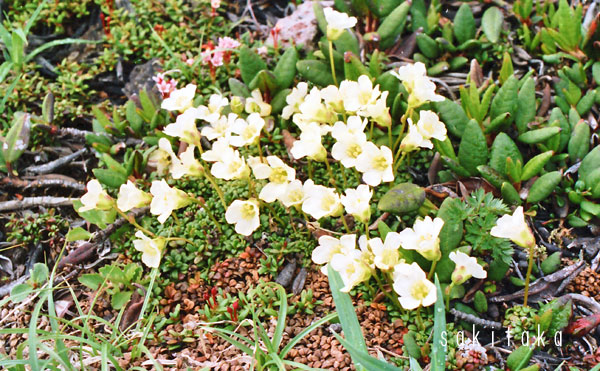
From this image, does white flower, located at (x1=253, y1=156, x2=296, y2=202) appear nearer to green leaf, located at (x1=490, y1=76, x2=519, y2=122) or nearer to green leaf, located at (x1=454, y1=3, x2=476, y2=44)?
green leaf, located at (x1=490, y1=76, x2=519, y2=122)

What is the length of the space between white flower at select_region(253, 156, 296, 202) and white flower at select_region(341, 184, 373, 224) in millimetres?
259

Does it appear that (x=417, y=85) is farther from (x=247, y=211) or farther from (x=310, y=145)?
(x=247, y=211)

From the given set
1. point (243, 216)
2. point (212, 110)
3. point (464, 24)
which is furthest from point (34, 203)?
point (464, 24)

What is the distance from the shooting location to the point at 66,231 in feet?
8.73

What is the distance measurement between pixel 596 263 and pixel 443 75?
3.86ft

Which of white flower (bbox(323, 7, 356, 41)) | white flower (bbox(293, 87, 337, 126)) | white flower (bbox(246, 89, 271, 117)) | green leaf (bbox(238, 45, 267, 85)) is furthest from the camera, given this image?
green leaf (bbox(238, 45, 267, 85))

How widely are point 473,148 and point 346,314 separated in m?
0.93

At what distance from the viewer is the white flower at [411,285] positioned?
1.85 meters

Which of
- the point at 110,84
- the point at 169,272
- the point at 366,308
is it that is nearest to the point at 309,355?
the point at 366,308

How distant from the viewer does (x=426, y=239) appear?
191 centimetres

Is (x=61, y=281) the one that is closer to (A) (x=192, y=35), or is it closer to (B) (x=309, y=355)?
(B) (x=309, y=355)

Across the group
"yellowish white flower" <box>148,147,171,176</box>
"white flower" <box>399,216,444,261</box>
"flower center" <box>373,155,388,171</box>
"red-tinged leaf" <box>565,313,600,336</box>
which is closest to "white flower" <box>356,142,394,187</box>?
Result: "flower center" <box>373,155,388,171</box>

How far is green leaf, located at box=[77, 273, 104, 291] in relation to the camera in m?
2.31

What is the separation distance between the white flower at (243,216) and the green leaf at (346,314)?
0.40m
